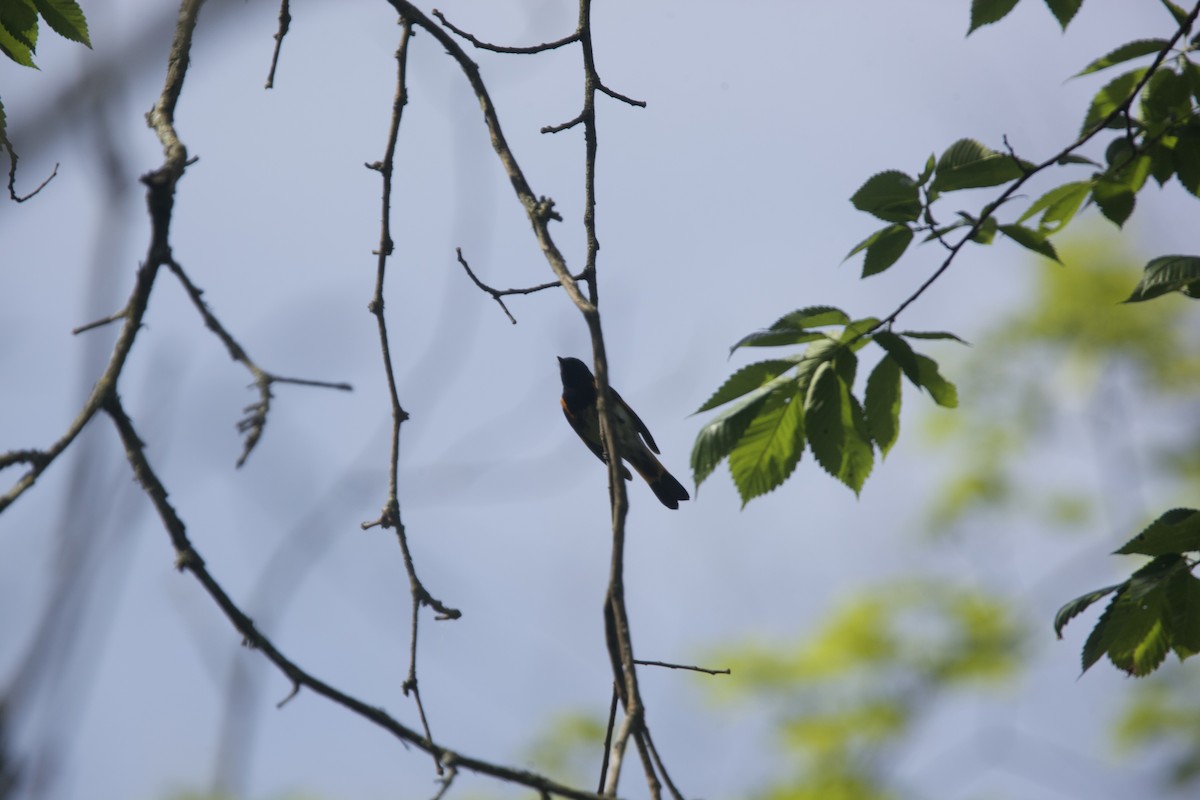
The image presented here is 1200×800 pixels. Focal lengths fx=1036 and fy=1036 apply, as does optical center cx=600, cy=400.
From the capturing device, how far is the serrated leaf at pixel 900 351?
2.65m

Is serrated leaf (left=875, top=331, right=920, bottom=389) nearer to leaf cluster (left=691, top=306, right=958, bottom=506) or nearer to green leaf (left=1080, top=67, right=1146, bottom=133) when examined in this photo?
leaf cluster (left=691, top=306, right=958, bottom=506)

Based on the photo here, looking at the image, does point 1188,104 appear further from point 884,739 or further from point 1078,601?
point 884,739

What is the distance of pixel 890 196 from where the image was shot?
268 centimetres

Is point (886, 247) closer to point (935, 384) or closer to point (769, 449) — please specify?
point (935, 384)

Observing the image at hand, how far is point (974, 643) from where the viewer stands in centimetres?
1287

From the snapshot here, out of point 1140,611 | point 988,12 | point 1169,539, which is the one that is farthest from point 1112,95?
point 1140,611

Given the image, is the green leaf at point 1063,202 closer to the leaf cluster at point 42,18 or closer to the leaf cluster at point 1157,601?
the leaf cluster at point 1157,601

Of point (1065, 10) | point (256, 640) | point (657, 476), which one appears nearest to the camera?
point (256, 640)

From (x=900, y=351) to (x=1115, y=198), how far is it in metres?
0.77

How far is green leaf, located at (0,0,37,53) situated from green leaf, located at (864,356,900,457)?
2.23 m

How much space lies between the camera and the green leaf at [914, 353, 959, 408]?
2.70 metres

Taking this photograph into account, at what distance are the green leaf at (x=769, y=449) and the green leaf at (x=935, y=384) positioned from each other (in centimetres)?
33

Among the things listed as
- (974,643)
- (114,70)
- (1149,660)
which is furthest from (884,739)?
(114,70)

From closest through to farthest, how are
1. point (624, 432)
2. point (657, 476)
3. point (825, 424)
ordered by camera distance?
1. point (825, 424)
2. point (624, 432)
3. point (657, 476)
